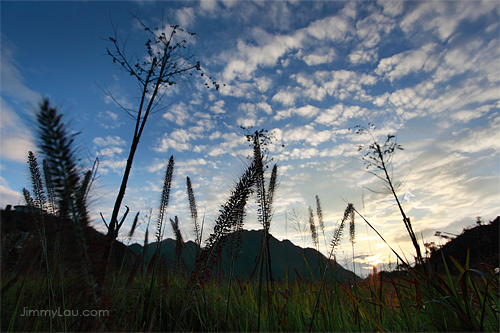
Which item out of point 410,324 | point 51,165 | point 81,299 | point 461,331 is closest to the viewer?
point 51,165

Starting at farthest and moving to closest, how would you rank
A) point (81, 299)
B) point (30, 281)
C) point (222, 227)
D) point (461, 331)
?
point (30, 281) < point (461, 331) < point (222, 227) < point (81, 299)

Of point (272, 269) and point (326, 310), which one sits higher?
point (272, 269)

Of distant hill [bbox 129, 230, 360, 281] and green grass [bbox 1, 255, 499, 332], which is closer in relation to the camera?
green grass [bbox 1, 255, 499, 332]

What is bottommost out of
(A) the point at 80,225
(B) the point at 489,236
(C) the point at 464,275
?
(C) the point at 464,275

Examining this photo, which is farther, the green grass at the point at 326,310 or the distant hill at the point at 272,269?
the distant hill at the point at 272,269

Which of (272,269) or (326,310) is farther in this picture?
(272,269)

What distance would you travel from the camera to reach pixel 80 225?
906mm

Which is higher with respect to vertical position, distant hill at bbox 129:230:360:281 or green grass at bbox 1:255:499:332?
distant hill at bbox 129:230:360:281

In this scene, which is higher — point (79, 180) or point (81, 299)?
point (79, 180)

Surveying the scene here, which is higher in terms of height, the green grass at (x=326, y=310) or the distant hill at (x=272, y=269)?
the distant hill at (x=272, y=269)

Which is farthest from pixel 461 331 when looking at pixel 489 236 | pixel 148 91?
pixel 489 236

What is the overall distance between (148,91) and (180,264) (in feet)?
14.3

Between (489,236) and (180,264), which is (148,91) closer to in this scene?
(180,264)

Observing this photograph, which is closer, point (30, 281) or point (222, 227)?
point (222, 227)
